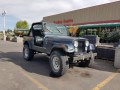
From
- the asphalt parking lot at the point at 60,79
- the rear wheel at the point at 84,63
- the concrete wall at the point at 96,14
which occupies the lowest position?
the asphalt parking lot at the point at 60,79

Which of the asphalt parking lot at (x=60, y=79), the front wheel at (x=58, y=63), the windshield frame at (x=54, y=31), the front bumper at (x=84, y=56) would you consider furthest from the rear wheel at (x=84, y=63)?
the front wheel at (x=58, y=63)

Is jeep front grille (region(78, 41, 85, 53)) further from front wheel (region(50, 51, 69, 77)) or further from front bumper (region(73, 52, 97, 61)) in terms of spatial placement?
front wheel (region(50, 51, 69, 77))

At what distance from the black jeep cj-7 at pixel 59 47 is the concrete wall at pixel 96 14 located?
31.5 metres

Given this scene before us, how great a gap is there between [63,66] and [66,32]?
3.23 m

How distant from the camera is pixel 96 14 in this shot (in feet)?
148

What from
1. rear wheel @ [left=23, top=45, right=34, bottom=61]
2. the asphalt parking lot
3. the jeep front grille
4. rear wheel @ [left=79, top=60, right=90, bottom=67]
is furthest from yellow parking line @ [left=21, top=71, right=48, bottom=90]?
rear wheel @ [left=23, top=45, right=34, bottom=61]

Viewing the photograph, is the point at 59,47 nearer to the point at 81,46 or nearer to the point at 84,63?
the point at 81,46

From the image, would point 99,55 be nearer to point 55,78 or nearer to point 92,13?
point 55,78

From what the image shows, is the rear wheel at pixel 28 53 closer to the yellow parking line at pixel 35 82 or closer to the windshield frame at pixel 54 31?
the windshield frame at pixel 54 31

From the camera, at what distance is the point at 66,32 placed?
34.2ft

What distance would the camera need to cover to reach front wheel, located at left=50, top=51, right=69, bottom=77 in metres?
7.56

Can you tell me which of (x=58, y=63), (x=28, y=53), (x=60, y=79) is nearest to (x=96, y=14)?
(x=28, y=53)

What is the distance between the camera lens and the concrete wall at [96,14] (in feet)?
132

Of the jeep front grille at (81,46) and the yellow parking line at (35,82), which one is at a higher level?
the jeep front grille at (81,46)
